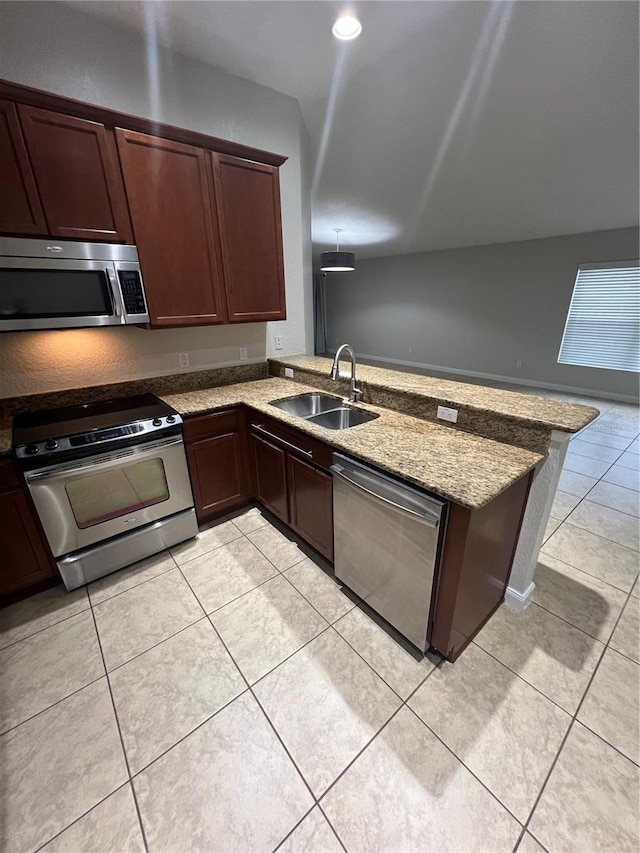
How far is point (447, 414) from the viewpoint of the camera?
180 centimetres

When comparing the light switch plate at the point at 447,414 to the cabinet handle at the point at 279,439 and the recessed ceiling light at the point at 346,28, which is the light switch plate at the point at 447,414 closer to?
the cabinet handle at the point at 279,439

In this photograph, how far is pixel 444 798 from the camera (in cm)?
111

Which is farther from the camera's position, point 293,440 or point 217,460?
point 217,460

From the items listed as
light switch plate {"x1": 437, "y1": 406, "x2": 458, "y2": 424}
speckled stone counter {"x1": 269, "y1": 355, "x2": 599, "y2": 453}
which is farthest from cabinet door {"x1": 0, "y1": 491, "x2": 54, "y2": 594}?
light switch plate {"x1": 437, "y1": 406, "x2": 458, "y2": 424}

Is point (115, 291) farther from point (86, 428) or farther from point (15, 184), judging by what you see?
point (86, 428)

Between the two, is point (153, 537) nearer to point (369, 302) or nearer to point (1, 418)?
point (1, 418)

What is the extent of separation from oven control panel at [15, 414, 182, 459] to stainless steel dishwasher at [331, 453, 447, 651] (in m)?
1.06

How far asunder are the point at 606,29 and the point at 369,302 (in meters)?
7.20

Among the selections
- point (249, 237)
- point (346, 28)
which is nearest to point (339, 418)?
point (249, 237)

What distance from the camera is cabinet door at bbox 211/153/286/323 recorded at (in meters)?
2.16

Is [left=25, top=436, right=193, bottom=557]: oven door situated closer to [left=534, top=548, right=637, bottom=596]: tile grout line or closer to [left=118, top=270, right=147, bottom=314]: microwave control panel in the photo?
[left=118, top=270, right=147, bottom=314]: microwave control panel

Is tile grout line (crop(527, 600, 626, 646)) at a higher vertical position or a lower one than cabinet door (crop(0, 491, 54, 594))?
lower

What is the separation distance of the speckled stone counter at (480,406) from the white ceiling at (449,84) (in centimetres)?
189

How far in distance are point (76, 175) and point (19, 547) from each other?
194 cm
